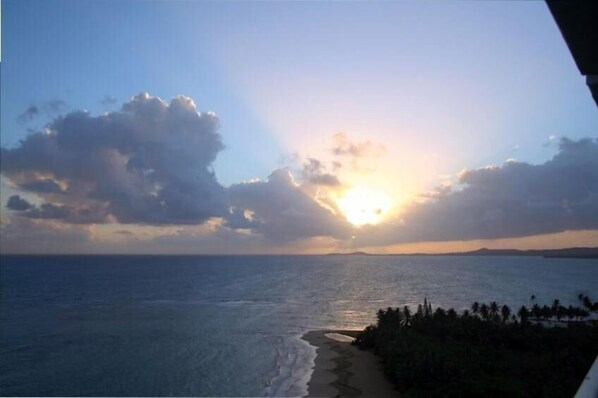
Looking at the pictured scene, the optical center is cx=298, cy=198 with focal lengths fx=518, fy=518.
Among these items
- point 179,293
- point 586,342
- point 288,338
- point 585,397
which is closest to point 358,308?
point 288,338

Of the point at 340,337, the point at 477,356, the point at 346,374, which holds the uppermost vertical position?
the point at 477,356

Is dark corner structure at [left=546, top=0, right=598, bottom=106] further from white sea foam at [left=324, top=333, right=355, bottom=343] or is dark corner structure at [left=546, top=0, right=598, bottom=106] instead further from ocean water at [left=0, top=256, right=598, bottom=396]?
white sea foam at [left=324, top=333, right=355, bottom=343]

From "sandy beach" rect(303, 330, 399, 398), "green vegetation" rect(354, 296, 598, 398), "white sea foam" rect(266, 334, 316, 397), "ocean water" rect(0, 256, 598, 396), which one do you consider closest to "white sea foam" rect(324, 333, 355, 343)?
"sandy beach" rect(303, 330, 399, 398)

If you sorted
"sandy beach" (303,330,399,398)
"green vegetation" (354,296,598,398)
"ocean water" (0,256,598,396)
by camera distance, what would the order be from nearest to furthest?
"green vegetation" (354,296,598,398)
"sandy beach" (303,330,399,398)
"ocean water" (0,256,598,396)

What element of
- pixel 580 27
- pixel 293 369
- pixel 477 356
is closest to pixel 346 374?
pixel 293 369

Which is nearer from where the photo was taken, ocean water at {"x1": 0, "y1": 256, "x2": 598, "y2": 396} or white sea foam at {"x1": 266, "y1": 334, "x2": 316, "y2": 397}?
white sea foam at {"x1": 266, "y1": 334, "x2": 316, "y2": 397}

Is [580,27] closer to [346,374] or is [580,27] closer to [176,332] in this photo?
[346,374]
